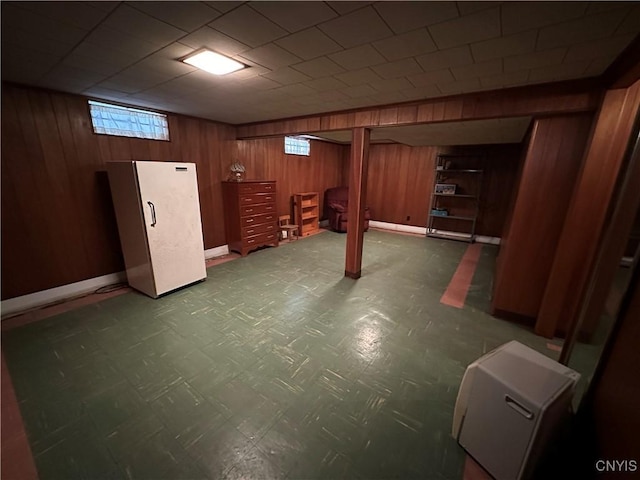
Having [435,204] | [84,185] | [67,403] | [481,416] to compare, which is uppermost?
[84,185]

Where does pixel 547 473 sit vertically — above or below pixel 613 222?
below

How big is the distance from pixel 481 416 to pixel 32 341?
3.57 metres

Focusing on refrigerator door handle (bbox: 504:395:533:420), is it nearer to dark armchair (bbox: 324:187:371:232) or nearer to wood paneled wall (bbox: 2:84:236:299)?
wood paneled wall (bbox: 2:84:236:299)

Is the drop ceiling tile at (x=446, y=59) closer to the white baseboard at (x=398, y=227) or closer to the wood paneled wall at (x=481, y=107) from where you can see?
the wood paneled wall at (x=481, y=107)

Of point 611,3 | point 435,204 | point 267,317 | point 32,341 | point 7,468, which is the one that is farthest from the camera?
point 435,204

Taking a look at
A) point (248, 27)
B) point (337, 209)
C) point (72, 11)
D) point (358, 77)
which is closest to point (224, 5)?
point (248, 27)

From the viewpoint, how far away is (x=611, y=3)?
1.13m

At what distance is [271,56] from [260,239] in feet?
11.3

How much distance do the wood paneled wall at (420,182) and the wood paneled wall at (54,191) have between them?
5.26 m

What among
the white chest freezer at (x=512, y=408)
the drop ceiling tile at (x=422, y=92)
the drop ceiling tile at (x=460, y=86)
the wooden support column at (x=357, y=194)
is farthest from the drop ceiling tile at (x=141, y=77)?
the white chest freezer at (x=512, y=408)

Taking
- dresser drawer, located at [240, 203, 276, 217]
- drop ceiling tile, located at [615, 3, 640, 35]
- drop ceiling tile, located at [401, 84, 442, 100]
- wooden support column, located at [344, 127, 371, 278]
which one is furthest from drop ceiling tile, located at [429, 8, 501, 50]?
dresser drawer, located at [240, 203, 276, 217]

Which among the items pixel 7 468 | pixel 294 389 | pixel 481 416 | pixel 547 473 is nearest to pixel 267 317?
pixel 294 389

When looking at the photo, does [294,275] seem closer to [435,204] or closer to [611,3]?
[611,3]

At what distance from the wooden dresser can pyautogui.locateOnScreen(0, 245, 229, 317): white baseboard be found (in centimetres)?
174
